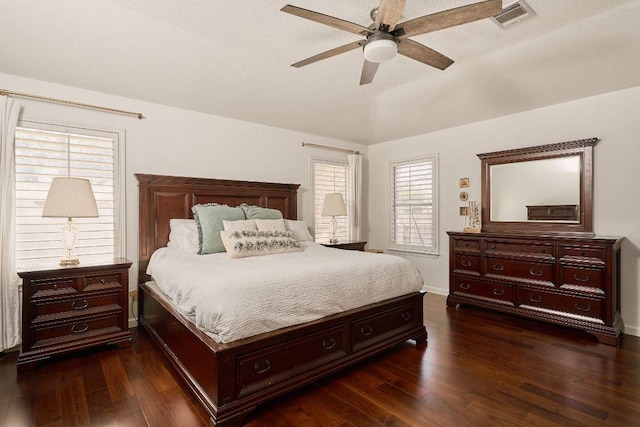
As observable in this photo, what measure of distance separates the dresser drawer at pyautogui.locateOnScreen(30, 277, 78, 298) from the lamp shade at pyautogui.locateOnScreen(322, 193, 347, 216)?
287cm

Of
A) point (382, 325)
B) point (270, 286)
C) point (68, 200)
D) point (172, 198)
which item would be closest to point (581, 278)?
point (382, 325)

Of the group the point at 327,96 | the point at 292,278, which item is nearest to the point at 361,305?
the point at 292,278

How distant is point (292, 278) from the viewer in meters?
2.13

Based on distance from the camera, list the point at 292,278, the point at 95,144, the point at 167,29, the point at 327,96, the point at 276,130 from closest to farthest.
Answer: the point at 292,278 < the point at 167,29 < the point at 95,144 < the point at 327,96 < the point at 276,130

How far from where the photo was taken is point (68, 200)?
267 cm

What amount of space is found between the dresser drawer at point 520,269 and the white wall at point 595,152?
0.70 meters

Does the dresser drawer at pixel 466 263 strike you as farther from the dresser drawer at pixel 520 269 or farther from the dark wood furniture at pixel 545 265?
the dresser drawer at pixel 520 269

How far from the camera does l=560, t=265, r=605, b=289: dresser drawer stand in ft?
9.91

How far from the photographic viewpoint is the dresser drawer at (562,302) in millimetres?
3031

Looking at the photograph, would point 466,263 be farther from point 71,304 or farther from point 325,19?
point 71,304

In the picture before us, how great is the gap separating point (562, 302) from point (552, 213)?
3.35 ft

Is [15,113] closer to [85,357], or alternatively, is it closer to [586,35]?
[85,357]

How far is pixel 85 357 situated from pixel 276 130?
3257mm

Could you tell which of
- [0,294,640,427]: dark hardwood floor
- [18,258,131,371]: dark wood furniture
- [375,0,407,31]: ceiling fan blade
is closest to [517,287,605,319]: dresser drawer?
[0,294,640,427]: dark hardwood floor
